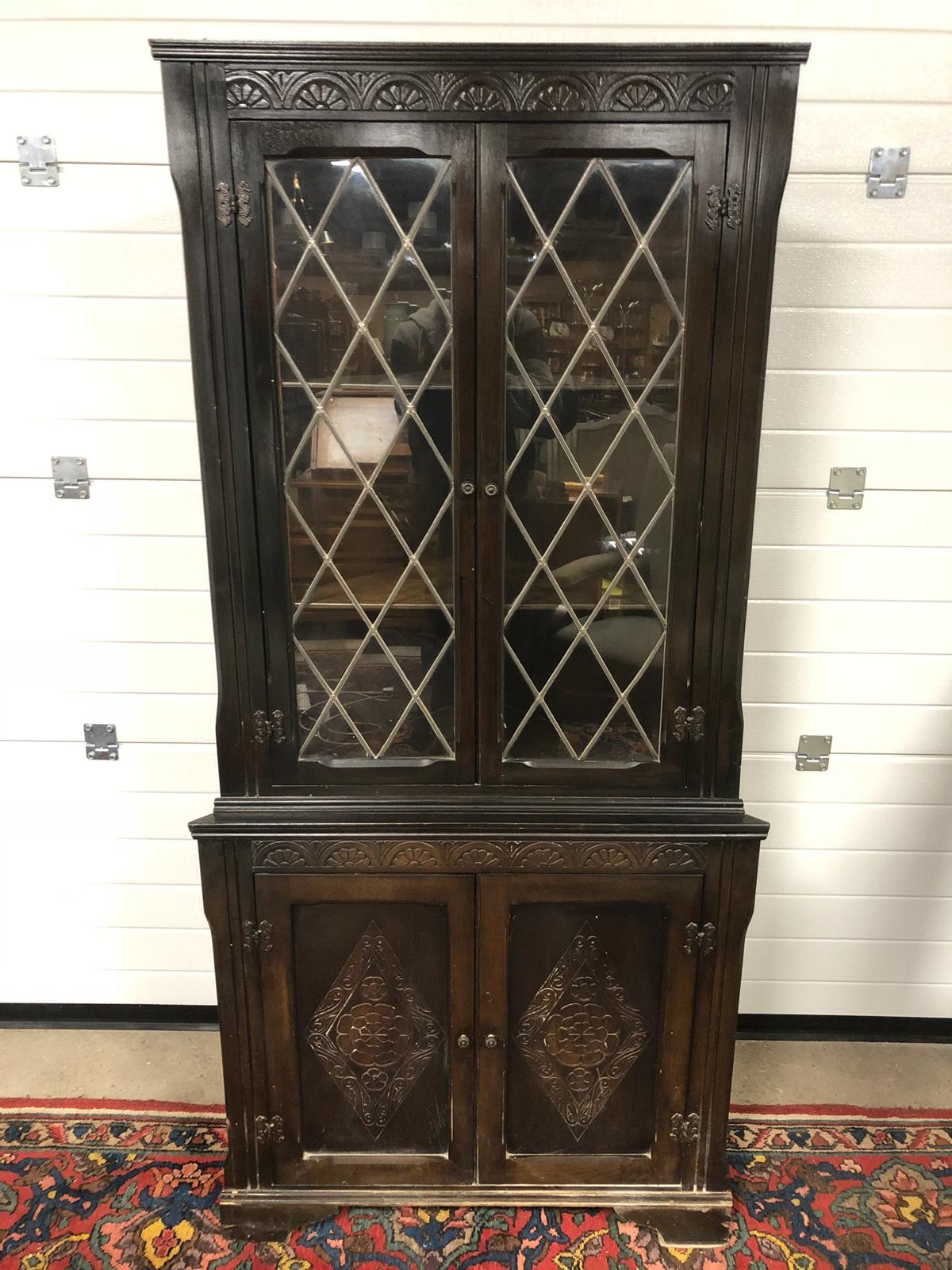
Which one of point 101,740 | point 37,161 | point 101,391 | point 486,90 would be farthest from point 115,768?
point 486,90

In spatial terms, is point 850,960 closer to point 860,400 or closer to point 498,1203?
point 498,1203

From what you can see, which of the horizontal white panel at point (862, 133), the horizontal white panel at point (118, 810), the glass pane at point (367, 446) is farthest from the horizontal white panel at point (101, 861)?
the horizontal white panel at point (862, 133)

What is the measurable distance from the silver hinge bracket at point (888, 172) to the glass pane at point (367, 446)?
Result: 43.1 inches

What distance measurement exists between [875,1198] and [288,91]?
248 cm

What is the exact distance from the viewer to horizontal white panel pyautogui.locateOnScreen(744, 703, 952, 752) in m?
2.19

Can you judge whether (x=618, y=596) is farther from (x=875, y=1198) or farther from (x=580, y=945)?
(x=875, y=1198)

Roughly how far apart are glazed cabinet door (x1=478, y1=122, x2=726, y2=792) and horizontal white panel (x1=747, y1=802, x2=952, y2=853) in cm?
80

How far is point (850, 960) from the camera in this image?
237 centimetres

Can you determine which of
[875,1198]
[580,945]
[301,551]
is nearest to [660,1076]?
[580,945]

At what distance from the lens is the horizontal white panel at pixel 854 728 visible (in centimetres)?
219

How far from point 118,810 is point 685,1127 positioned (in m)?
1.57

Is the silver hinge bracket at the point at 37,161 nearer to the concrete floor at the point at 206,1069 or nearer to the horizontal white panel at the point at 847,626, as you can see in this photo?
the horizontal white panel at the point at 847,626

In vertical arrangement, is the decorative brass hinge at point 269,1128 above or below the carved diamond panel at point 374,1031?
below

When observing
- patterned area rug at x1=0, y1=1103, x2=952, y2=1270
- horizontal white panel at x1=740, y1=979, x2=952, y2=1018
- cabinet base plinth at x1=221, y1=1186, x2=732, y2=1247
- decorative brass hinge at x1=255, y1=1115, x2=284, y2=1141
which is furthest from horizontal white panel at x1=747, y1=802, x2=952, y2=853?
decorative brass hinge at x1=255, y1=1115, x2=284, y2=1141
